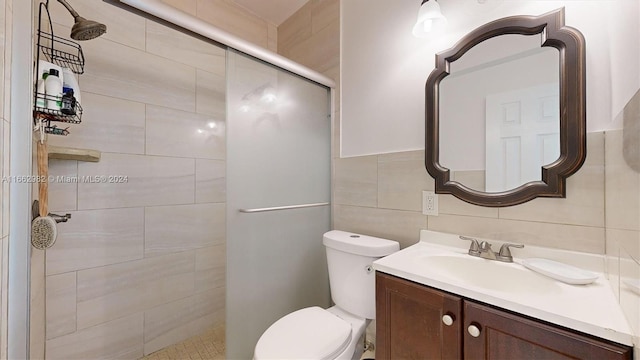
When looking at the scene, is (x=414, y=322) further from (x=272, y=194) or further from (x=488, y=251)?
(x=272, y=194)

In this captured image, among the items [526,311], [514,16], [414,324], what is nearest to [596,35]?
[514,16]

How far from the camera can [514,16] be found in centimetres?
112

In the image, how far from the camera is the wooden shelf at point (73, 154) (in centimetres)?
130

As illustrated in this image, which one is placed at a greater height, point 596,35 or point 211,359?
point 596,35

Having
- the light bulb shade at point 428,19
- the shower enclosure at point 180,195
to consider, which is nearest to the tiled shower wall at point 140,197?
the shower enclosure at point 180,195

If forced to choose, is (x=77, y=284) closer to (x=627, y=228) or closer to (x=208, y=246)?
(x=208, y=246)

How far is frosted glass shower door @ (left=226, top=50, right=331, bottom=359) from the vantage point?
1.36 meters

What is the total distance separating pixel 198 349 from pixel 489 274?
1.95 meters

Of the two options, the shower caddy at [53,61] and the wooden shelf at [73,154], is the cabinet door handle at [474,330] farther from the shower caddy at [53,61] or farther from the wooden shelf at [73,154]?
the wooden shelf at [73,154]

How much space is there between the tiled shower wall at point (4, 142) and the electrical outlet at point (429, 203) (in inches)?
60.9

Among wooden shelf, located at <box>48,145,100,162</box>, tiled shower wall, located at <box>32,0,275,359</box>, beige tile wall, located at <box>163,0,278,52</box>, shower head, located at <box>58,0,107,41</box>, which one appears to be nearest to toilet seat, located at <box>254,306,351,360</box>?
tiled shower wall, located at <box>32,0,275,359</box>

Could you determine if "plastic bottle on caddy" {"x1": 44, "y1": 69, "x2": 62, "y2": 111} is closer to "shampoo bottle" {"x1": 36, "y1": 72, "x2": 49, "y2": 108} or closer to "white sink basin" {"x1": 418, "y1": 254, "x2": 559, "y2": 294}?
"shampoo bottle" {"x1": 36, "y1": 72, "x2": 49, "y2": 108}

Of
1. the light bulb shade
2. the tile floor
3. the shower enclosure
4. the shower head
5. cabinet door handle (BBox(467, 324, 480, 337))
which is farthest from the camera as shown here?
the tile floor

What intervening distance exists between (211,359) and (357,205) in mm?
1451
